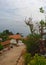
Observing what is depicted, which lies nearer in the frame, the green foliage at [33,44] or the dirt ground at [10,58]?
the green foliage at [33,44]

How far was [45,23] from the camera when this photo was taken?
18.3m

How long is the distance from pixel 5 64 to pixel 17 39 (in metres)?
14.2

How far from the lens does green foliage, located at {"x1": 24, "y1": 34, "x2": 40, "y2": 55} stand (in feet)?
52.0

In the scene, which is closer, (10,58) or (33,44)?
(33,44)

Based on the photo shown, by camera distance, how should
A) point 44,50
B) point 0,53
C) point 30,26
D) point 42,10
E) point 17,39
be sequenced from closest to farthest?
point 44,50
point 42,10
point 0,53
point 30,26
point 17,39

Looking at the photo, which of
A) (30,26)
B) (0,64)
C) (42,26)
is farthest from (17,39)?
(0,64)

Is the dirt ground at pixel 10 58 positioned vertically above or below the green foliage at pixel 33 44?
below

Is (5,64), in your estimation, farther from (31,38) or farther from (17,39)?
(17,39)

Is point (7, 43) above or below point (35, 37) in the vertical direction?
below

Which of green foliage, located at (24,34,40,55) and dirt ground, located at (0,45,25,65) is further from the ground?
green foliage, located at (24,34,40,55)

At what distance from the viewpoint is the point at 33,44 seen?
16.4 meters

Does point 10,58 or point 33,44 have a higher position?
point 33,44

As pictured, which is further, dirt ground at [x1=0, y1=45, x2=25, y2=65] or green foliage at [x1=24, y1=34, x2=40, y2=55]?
dirt ground at [x1=0, y1=45, x2=25, y2=65]

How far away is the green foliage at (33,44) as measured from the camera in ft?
52.0
